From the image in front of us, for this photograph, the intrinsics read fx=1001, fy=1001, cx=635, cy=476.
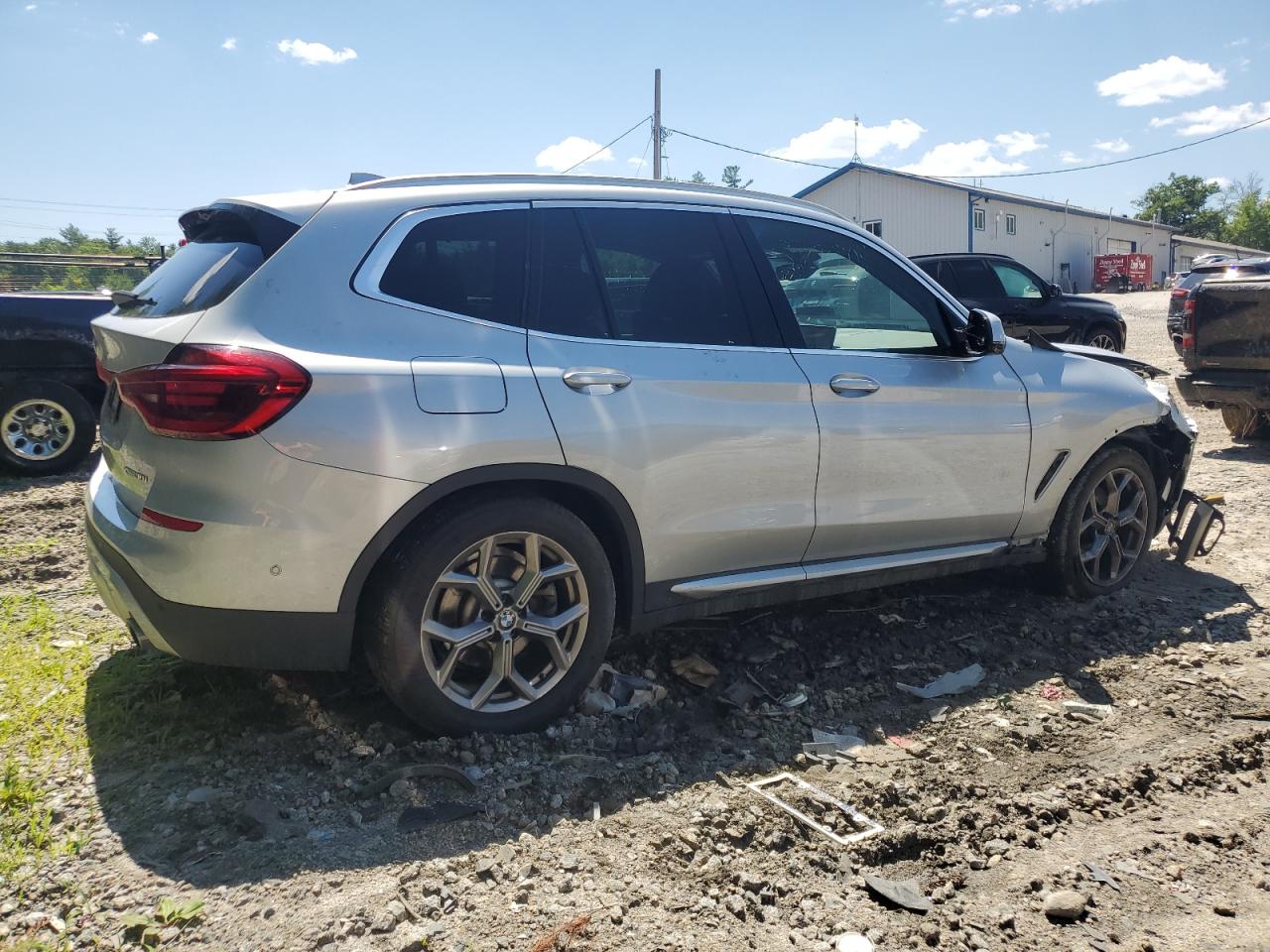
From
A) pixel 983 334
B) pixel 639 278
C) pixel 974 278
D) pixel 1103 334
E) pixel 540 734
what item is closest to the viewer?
pixel 540 734

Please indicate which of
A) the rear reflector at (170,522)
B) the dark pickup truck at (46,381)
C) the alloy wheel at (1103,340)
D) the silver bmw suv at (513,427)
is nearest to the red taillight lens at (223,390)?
the silver bmw suv at (513,427)

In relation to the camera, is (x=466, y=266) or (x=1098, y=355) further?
(x=1098, y=355)

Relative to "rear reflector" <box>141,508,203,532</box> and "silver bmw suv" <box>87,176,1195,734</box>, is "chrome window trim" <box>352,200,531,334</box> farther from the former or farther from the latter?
"rear reflector" <box>141,508,203,532</box>

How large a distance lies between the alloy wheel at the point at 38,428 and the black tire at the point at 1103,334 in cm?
1352

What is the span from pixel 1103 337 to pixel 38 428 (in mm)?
14316

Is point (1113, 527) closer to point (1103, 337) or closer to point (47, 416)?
point (47, 416)

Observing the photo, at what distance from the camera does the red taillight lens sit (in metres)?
2.85

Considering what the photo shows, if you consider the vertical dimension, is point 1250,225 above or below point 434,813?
above

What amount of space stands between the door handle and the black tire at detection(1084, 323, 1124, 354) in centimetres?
1369

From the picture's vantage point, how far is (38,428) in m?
8.15

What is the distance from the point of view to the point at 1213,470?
8.54 m

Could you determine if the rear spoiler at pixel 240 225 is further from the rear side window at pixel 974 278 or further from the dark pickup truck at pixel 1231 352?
the rear side window at pixel 974 278

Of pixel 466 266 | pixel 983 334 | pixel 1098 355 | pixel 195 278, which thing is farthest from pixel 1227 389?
pixel 195 278

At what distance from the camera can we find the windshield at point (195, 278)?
3.11 m
